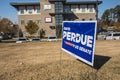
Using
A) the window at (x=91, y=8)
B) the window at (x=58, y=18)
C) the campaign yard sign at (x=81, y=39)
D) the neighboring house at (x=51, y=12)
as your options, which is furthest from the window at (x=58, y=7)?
the campaign yard sign at (x=81, y=39)

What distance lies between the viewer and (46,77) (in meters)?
8.60

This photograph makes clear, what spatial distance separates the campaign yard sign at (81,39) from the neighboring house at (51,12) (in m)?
57.3

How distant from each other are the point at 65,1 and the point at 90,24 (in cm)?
6064

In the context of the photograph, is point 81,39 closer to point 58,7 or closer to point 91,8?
point 58,7

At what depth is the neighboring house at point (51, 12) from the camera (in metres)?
68.2

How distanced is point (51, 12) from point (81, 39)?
59.7 metres

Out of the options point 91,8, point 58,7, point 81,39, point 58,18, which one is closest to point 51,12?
point 58,7

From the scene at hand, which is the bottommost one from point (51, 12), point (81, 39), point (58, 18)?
point (81, 39)

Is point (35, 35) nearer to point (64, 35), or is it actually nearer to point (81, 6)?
point (81, 6)

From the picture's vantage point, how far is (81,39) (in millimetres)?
9273

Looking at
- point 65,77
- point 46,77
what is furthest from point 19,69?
point 65,77

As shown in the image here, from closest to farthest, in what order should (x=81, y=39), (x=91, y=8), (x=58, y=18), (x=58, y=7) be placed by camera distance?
(x=81, y=39) → (x=58, y=7) → (x=58, y=18) → (x=91, y=8)

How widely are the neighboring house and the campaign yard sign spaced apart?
5729cm

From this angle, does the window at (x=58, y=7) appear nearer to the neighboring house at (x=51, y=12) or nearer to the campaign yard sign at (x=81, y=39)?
the neighboring house at (x=51, y=12)
